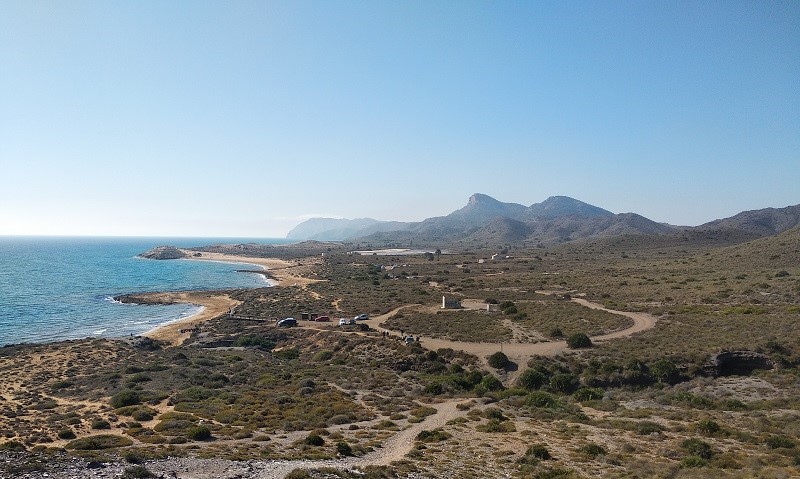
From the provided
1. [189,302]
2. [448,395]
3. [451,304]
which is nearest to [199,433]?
[448,395]

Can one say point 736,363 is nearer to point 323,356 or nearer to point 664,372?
point 664,372

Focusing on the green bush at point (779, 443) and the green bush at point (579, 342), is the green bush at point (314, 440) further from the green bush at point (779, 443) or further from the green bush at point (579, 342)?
the green bush at point (579, 342)

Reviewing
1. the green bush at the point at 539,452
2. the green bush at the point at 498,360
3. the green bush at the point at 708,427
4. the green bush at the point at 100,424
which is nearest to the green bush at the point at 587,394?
the green bush at the point at 498,360

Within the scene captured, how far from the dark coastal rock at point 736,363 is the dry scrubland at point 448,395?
0.14 m

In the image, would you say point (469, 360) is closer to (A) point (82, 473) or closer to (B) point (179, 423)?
(B) point (179, 423)

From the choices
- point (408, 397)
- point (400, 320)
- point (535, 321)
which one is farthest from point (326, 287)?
point (408, 397)

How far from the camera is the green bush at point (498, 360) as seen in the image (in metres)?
39.9

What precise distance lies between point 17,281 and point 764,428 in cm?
15122

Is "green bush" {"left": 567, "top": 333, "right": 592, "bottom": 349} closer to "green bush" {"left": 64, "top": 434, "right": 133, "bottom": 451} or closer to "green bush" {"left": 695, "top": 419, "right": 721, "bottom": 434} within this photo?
"green bush" {"left": 695, "top": 419, "right": 721, "bottom": 434}

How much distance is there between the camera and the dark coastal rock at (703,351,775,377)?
3609 centimetres

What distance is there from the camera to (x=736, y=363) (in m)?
36.8

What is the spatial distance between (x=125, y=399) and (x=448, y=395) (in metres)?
22.5

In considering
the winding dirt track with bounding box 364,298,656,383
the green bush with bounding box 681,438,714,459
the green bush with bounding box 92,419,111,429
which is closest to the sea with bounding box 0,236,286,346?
the green bush with bounding box 92,419,111,429

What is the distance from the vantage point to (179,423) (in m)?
25.3
